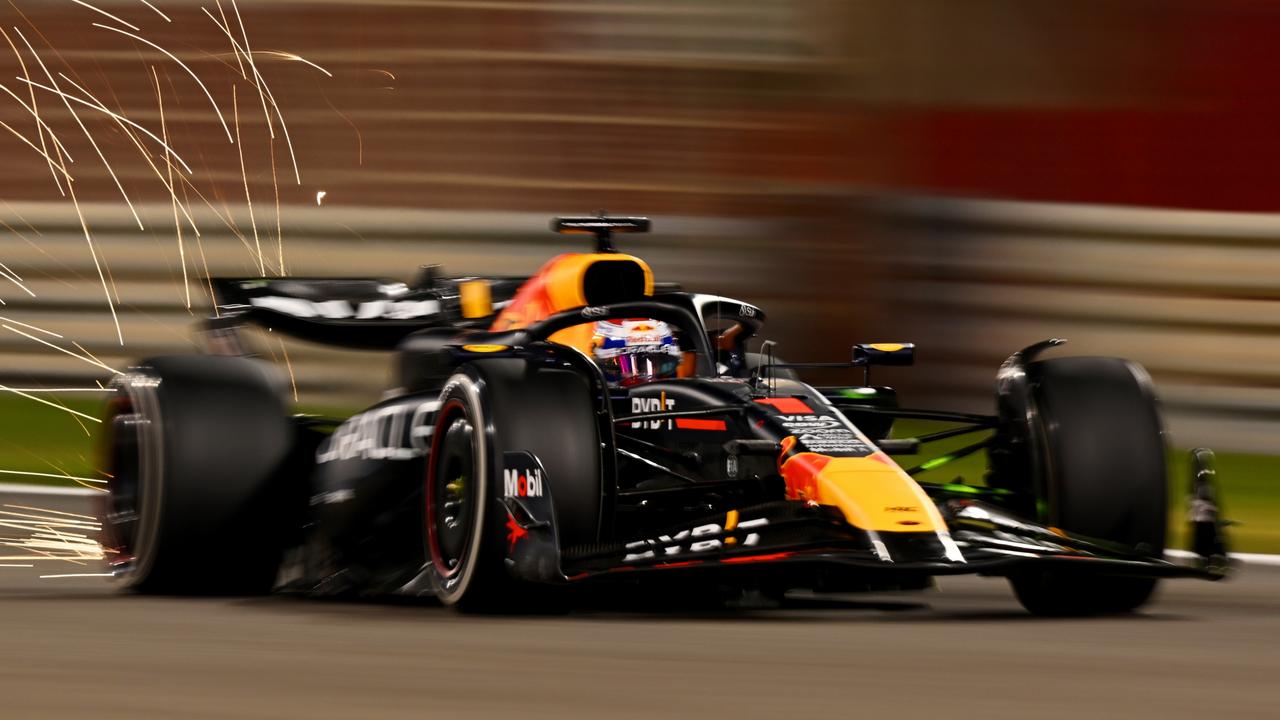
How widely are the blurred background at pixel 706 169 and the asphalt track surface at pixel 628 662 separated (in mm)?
5559

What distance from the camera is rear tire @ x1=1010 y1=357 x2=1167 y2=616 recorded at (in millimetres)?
7703

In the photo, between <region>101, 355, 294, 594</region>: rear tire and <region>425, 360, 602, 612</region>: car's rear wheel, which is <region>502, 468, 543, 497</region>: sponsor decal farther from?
<region>101, 355, 294, 594</region>: rear tire

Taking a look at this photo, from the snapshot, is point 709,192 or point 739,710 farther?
point 709,192

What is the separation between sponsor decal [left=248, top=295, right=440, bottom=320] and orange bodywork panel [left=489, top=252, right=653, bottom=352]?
57 cm

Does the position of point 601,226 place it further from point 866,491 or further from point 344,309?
point 866,491

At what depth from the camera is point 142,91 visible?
15328 millimetres

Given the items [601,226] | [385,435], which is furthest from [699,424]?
[601,226]

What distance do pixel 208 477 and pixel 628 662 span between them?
2.71 metres

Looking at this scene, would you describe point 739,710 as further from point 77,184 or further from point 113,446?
point 77,184

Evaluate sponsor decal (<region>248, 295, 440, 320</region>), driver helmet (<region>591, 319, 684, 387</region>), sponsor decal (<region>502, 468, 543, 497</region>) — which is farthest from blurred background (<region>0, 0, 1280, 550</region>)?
sponsor decal (<region>502, 468, 543, 497</region>)

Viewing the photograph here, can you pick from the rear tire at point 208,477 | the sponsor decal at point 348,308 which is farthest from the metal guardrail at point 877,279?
the rear tire at point 208,477

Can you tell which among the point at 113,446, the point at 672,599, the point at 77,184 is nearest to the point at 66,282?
the point at 77,184

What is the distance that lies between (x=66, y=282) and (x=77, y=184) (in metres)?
0.84

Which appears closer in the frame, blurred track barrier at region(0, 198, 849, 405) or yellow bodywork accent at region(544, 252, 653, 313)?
yellow bodywork accent at region(544, 252, 653, 313)
